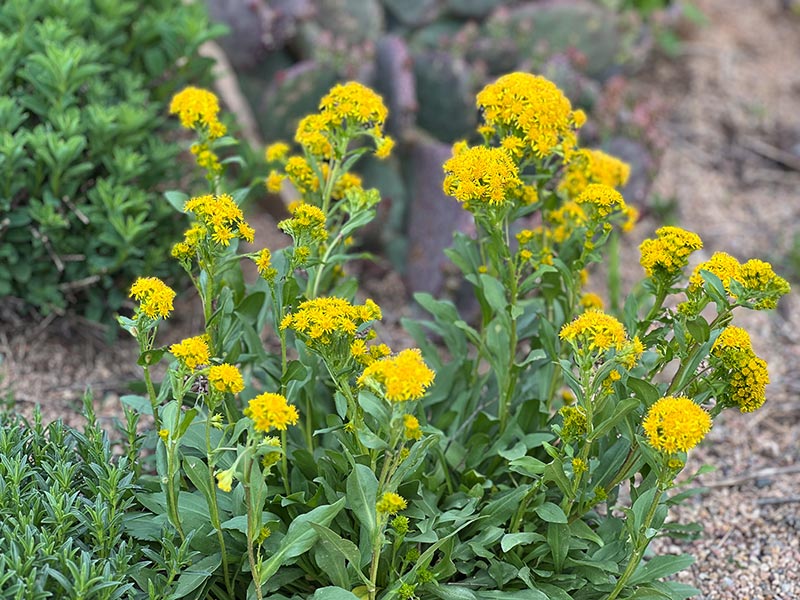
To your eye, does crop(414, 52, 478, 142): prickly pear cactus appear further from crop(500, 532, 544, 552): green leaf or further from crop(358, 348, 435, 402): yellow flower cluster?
crop(358, 348, 435, 402): yellow flower cluster

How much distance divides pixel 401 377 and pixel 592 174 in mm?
1167

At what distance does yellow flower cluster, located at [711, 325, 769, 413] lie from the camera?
6.74 ft

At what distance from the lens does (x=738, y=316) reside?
4.04m

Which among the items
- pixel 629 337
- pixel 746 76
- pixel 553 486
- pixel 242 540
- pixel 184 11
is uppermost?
pixel 184 11

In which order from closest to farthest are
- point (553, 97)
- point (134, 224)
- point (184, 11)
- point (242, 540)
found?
point (242, 540)
point (553, 97)
point (134, 224)
point (184, 11)

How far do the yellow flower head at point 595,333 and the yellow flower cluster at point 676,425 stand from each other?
165 millimetres

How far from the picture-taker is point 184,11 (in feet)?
11.8

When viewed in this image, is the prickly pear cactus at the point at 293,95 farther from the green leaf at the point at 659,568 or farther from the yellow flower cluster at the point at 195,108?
the green leaf at the point at 659,568

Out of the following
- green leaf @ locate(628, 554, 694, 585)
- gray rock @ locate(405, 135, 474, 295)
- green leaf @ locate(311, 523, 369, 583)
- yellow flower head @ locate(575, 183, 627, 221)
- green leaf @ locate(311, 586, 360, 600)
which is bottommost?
gray rock @ locate(405, 135, 474, 295)

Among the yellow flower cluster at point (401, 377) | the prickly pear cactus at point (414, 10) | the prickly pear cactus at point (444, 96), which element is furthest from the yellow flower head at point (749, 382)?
the prickly pear cactus at point (414, 10)

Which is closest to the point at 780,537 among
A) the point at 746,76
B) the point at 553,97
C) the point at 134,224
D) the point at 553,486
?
the point at 553,486

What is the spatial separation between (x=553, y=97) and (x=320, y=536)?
1.20 meters

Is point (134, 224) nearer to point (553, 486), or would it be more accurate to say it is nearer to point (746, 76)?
point (553, 486)

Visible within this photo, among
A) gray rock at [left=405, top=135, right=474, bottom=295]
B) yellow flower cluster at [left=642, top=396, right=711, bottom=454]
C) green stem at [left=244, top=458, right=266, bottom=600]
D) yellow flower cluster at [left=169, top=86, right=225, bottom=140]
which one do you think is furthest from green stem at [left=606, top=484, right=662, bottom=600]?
gray rock at [left=405, top=135, right=474, bottom=295]
